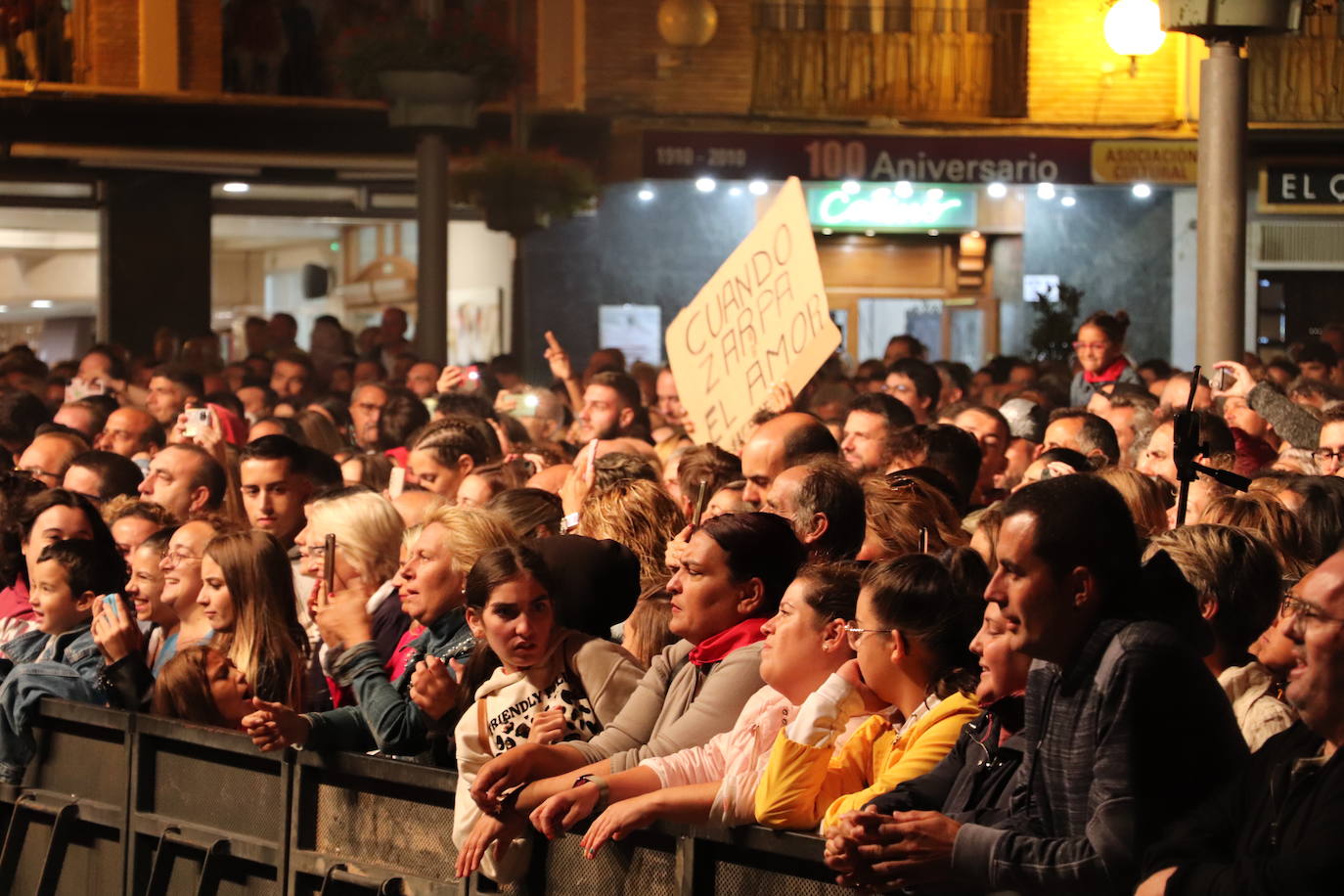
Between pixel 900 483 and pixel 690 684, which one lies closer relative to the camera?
pixel 690 684

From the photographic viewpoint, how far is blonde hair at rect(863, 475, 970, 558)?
6957mm

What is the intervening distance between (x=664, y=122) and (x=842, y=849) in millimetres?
20350

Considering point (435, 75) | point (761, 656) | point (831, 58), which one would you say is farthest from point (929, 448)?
point (831, 58)

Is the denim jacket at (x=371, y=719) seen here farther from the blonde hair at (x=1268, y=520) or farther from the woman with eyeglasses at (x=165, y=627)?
the blonde hair at (x=1268, y=520)

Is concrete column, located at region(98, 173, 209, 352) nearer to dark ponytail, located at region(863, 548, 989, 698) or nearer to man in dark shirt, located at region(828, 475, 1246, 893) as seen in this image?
dark ponytail, located at region(863, 548, 989, 698)

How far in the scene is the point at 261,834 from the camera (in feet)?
20.8

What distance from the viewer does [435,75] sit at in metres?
18.4

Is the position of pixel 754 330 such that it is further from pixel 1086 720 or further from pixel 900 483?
pixel 1086 720

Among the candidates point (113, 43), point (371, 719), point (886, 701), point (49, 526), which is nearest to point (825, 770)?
point (886, 701)

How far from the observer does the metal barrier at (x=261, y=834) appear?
5.12 m

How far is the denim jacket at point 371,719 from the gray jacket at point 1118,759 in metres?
2.27

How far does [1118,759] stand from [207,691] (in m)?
3.45

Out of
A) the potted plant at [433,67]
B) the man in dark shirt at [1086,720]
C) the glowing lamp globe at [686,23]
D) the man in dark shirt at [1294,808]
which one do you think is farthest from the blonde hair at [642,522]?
the glowing lamp globe at [686,23]

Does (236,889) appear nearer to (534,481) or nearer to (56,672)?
(56,672)
